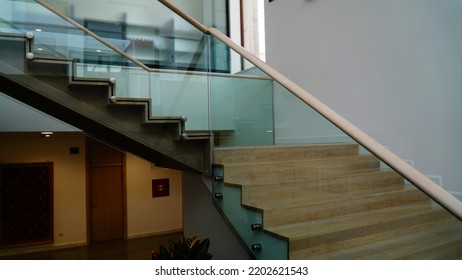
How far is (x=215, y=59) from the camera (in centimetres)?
333

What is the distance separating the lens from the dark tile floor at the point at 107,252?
21.7ft

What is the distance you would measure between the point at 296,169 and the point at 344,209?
43cm

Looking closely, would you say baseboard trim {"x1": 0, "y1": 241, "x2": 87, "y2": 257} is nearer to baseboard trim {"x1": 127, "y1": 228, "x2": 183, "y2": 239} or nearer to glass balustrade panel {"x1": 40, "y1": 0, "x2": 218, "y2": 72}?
baseboard trim {"x1": 127, "y1": 228, "x2": 183, "y2": 239}

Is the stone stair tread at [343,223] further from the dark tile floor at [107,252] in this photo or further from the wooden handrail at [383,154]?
the dark tile floor at [107,252]

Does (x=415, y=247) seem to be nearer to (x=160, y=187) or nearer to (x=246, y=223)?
(x=246, y=223)

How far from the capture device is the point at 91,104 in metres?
2.95

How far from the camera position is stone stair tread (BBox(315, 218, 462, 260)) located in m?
1.68

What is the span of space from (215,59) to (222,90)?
1.05 ft

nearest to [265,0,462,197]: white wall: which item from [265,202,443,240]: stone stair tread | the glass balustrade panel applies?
[265,202,443,240]: stone stair tread

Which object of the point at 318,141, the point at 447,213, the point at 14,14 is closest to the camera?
the point at 447,213
